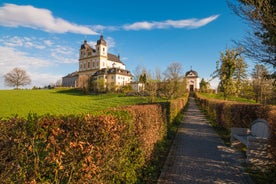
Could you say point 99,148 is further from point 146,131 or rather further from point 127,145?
point 146,131

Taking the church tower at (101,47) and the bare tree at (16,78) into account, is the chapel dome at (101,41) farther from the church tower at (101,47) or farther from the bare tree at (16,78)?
the bare tree at (16,78)

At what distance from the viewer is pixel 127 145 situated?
386cm

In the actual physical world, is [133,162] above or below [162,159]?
above

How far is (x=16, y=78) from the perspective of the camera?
6725 centimetres

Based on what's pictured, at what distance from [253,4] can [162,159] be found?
5637 mm

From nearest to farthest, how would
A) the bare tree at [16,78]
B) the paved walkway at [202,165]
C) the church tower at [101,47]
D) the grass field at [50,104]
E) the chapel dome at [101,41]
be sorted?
the paved walkway at [202,165] < the grass field at [50,104] < the bare tree at [16,78] < the church tower at [101,47] < the chapel dome at [101,41]

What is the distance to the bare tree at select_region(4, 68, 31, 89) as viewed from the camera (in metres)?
66.0

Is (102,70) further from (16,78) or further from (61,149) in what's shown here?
(61,149)

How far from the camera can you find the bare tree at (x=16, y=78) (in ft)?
217

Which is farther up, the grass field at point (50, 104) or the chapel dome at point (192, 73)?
the chapel dome at point (192, 73)

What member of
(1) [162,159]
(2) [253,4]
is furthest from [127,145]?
(2) [253,4]

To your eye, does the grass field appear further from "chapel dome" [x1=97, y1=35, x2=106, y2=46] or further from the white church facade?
"chapel dome" [x1=97, y1=35, x2=106, y2=46]

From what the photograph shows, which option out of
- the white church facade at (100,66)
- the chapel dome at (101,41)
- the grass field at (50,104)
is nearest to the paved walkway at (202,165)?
the grass field at (50,104)

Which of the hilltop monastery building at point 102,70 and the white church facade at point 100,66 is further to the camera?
the white church facade at point 100,66
